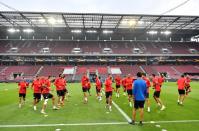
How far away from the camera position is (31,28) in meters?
66.4

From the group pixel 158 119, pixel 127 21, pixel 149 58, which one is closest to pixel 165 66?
pixel 149 58

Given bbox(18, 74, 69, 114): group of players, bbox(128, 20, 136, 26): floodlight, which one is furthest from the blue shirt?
bbox(128, 20, 136, 26): floodlight

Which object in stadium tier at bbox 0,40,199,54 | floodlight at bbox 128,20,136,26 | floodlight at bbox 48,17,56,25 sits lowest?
stadium tier at bbox 0,40,199,54

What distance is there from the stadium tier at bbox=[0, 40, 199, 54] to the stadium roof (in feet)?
34.9

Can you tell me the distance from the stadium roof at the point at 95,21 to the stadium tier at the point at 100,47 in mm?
10632

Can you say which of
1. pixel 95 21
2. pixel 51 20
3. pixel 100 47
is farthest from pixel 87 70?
pixel 51 20

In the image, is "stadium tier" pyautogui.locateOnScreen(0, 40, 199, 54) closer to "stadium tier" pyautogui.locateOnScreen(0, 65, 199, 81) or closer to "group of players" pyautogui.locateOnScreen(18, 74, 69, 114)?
"stadium tier" pyautogui.locateOnScreen(0, 65, 199, 81)

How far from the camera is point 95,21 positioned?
5859 cm

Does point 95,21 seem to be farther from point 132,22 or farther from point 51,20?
point 51,20

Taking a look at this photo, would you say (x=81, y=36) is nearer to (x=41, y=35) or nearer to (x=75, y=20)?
(x=41, y=35)

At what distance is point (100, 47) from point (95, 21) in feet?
61.9

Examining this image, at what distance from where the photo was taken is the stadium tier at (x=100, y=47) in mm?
74062

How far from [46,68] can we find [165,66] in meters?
36.5

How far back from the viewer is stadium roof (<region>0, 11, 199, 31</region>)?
53281mm
